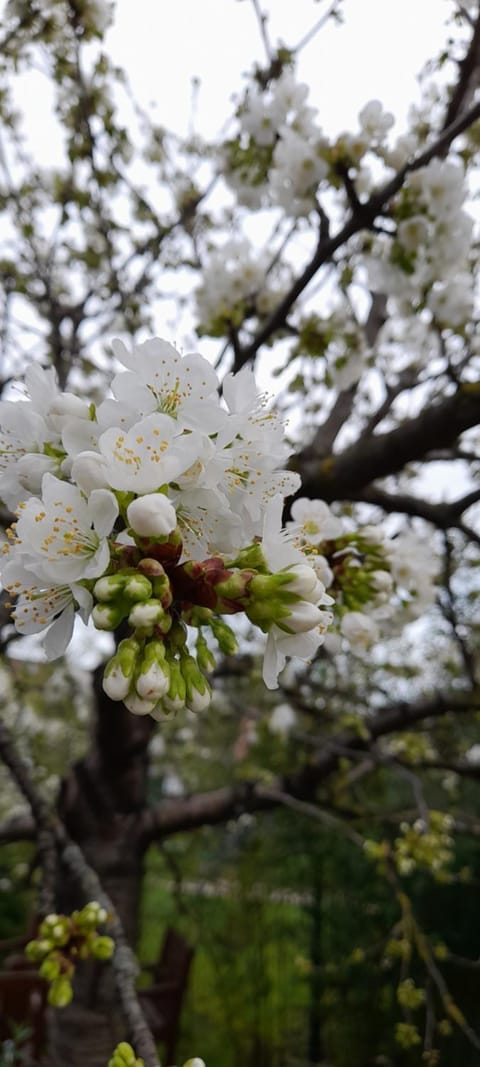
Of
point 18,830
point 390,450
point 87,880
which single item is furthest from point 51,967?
point 18,830

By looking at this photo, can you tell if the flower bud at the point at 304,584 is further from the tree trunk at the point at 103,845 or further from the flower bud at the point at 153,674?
the tree trunk at the point at 103,845

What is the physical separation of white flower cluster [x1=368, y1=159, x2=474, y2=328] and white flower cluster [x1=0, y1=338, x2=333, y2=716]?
128cm

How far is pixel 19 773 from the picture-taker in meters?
1.68

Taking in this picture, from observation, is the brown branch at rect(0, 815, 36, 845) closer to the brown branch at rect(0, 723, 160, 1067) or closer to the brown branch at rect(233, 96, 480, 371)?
the brown branch at rect(0, 723, 160, 1067)

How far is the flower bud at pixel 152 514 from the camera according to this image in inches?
28.8

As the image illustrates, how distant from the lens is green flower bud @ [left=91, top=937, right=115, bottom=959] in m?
1.31

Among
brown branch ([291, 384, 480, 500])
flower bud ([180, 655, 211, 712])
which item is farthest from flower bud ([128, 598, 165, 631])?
brown branch ([291, 384, 480, 500])

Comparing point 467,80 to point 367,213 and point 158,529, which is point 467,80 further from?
point 158,529

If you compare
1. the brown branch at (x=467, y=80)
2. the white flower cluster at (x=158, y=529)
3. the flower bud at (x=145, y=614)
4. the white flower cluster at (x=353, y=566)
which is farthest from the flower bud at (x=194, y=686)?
the brown branch at (x=467, y=80)

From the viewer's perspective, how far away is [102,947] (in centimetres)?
132

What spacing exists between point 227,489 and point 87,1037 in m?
2.70

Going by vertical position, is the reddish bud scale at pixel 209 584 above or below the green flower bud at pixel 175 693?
above

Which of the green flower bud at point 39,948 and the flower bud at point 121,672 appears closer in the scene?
the flower bud at point 121,672

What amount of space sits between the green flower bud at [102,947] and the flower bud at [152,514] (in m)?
1.01
